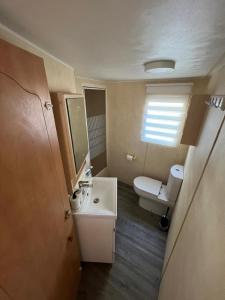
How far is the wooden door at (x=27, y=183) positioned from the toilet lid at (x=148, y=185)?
1556mm

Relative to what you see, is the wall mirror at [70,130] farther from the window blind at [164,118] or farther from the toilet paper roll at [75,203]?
the window blind at [164,118]

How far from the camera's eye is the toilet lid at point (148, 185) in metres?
2.14

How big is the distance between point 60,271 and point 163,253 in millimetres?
1402

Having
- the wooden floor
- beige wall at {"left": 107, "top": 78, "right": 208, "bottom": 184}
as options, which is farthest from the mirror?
the wooden floor

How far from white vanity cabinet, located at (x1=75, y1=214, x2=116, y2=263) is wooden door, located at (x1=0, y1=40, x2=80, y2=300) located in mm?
435

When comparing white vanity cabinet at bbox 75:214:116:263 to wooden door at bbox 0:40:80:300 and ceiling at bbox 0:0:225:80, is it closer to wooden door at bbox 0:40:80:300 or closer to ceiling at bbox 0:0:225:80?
wooden door at bbox 0:40:80:300

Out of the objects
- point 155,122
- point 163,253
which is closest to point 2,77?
point 155,122

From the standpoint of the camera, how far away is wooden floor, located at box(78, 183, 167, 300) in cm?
141

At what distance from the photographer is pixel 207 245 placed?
21.0 inches

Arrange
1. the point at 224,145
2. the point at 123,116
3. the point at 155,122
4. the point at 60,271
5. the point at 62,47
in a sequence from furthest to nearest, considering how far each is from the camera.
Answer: the point at 123,116 < the point at 155,122 < the point at 60,271 < the point at 62,47 < the point at 224,145

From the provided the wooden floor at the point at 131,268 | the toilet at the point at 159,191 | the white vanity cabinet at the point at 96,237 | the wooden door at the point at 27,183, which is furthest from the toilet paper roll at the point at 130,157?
the wooden door at the point at 27,183

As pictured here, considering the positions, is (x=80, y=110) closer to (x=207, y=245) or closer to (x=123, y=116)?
(x=123, y=116)

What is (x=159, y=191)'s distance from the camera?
2127mm

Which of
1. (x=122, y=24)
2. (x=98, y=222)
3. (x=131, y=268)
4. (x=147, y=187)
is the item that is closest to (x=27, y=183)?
(x=122, y=24)
